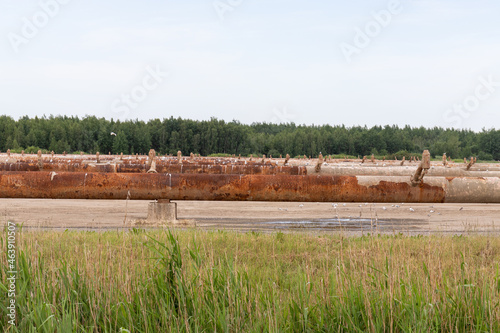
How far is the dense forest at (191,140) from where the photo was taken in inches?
4112

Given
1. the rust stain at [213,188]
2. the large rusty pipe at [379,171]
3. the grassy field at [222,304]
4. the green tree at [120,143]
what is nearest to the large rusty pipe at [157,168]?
the large rusty pipe at [379,171]

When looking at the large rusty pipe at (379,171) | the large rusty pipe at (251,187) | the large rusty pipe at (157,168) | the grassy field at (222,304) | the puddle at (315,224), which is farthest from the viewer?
the large rusty pipe at (379,171)

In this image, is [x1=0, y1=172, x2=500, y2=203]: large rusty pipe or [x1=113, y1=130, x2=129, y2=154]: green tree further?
[x1=113, y1=130, x2=129, y2=154]: green tree

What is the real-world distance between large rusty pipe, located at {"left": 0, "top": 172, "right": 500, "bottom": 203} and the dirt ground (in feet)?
6.04

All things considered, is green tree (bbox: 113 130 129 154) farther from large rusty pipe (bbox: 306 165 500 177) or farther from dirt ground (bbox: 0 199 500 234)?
large rusty pipe (bbox: 306 165 500 177)

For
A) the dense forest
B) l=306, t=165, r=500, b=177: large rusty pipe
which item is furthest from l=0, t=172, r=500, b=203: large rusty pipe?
the dense forest

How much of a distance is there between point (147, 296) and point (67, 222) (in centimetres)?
934

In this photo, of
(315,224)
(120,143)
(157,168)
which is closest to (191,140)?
(120,143)

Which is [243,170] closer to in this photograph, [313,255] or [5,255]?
[313,255]

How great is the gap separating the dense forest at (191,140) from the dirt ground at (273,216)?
8673 centimetres

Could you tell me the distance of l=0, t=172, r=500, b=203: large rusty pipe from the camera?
830 centimetres

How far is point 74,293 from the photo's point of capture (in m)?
3.91

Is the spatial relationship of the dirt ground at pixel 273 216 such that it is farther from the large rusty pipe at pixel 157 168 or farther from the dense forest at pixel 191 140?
the dense forest at pixel 191 140

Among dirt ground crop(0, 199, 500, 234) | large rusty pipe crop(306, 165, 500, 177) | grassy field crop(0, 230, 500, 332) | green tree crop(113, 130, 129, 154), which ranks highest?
green tree crop(113, 130, 129, 154)
